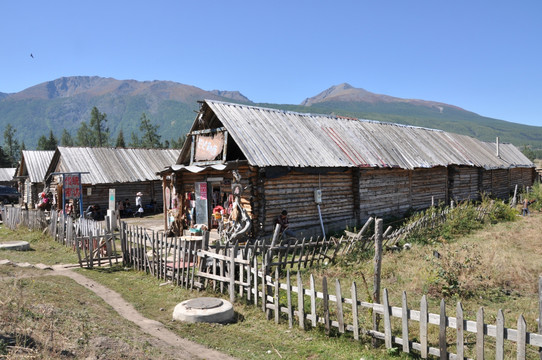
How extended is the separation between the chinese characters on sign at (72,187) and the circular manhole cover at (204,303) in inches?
526

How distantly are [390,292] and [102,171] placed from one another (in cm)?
2504

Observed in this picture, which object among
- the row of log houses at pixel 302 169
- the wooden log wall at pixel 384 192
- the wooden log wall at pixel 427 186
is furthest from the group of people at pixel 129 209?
the wooden log wall at pixel 427 186

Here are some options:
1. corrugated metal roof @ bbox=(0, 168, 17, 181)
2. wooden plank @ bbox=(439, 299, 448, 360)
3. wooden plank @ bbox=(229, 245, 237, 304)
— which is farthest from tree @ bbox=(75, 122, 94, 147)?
wooden plank @ bbox=(439, 299, 448, 360)

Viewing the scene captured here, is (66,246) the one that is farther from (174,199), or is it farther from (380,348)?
(380,348)

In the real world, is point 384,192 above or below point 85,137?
below

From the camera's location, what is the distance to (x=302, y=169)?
15602 mm

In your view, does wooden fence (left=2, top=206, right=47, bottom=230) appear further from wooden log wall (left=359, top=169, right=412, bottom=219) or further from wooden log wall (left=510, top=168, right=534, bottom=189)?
wooden log wall (left=510, top=168, right=534, bottom=189)

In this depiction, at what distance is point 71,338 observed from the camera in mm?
5504

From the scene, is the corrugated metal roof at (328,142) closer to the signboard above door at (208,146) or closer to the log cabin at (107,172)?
the signboard above door at (208,146)

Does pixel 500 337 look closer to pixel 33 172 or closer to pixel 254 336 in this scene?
pixel 254 336

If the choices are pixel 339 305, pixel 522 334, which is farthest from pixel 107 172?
pixel 522 334

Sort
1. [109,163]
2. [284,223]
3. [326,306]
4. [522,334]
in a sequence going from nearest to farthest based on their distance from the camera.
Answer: [522,334] < [326,306] < [284,223] < [109,163]

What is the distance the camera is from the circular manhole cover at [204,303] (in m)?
7.93

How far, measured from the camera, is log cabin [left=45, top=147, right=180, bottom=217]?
27781 mm
